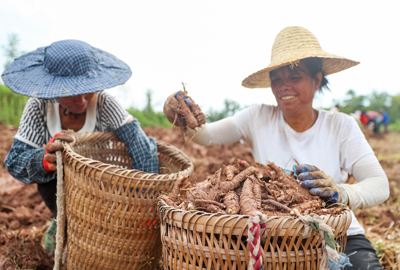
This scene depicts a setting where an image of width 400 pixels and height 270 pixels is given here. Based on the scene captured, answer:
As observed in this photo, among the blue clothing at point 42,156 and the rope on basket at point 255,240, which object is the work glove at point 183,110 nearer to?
the blue clothing at point 42,156

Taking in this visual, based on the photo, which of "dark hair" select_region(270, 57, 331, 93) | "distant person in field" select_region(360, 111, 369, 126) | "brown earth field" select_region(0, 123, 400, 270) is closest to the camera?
"dark hair" select_region(270, 57, 331, 93)

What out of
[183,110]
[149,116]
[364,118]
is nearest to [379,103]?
[364,118]

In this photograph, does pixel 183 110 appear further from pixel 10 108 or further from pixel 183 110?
pixel 10 108

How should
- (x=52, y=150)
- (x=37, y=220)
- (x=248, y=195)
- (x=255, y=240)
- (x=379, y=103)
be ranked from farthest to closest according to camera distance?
1. (x=379, y=103)
2. (x=37, y=220)
3. (x=52, y=150)
4. (x=248, y=195)
5. (x=255, y=240)

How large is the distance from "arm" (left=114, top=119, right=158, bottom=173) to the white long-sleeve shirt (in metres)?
0.32

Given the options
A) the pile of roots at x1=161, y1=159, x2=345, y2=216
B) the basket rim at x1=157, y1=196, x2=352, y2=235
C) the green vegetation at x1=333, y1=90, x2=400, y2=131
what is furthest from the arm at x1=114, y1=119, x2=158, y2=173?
the green vegetation at x1=333, y1=90, x2=400, y2=131

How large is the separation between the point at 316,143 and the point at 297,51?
2.11ft

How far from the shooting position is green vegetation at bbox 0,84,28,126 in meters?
7.18

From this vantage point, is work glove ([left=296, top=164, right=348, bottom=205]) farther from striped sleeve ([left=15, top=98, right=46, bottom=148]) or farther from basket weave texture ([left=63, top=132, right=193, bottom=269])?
striped sleeve ([left=15, top=98, right=46, bottom=148])

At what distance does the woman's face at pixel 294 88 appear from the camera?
A: 2035 mm

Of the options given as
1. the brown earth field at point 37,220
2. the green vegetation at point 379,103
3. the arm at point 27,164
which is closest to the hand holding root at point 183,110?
the brown earth field at point 37,220

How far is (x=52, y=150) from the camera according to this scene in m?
1.75

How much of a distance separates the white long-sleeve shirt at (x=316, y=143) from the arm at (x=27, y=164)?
972 millimetres

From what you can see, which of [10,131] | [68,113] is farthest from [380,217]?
[10,131]
